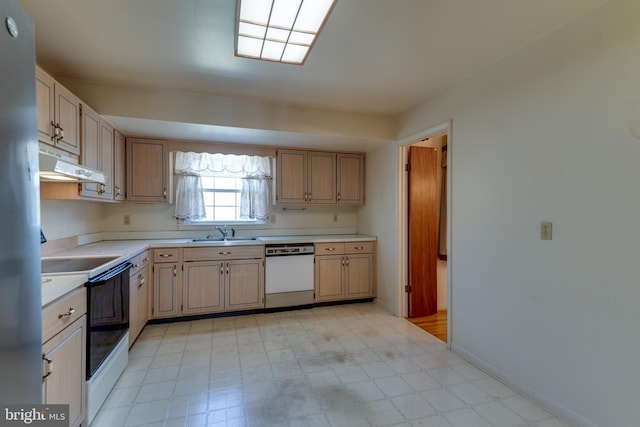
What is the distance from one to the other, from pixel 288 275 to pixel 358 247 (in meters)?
1.03

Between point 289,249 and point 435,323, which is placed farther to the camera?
point 289,249

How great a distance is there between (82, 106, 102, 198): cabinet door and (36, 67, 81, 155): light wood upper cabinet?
3.7 inches

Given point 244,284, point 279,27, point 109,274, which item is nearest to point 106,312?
point 109,274

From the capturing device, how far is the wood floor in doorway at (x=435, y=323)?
3.03m

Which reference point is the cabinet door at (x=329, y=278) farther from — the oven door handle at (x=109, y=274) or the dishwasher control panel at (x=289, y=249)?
the oven door handle at (x=109, y=274)

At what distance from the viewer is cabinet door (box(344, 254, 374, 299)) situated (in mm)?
3910

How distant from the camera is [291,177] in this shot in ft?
13.0

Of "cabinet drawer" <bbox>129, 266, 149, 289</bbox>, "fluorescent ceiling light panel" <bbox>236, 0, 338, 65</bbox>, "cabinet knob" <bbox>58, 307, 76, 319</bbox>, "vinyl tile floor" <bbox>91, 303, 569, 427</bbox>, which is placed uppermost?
"fluorescent ceiling light panel" <bbox>236, 0, 338, 65</bbox>

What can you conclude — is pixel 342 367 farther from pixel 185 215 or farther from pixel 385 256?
pixel 185 215

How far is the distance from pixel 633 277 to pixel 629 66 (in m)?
1.10

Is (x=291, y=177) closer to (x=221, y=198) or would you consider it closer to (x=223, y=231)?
(x=221, y=198)

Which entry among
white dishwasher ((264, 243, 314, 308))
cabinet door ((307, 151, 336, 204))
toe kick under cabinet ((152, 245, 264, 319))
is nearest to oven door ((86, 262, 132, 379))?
toe kick under cabinet ((152, 245, 264, 319))

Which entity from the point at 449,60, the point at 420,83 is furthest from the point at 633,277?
the point at 420,83

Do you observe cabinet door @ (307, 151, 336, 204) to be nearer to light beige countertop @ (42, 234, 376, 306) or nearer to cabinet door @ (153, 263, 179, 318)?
light beige countertop @ (42, 234, 376, 306)
